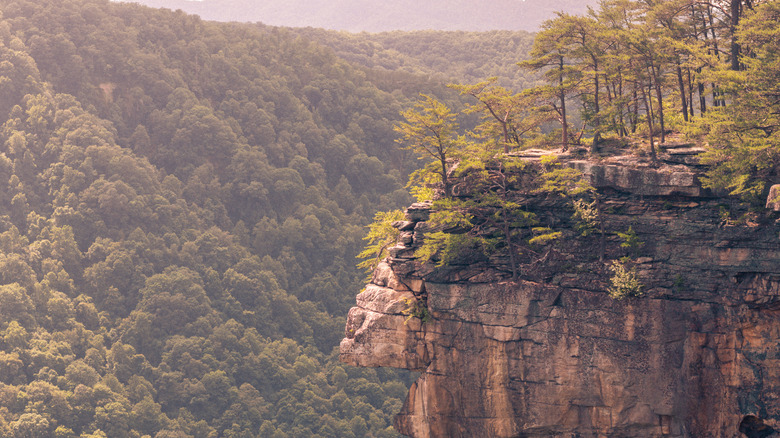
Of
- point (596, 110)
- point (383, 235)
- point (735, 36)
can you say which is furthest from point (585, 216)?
point (383, 235)

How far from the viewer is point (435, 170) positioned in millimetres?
38750

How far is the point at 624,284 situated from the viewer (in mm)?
34375

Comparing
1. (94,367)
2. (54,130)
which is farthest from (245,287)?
(54,130)

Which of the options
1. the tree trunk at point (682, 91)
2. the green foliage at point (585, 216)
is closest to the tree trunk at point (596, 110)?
the green foliage at point (585, 216)

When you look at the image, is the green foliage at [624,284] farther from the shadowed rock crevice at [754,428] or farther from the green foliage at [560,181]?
the shadowed rock crevice at [754,428]

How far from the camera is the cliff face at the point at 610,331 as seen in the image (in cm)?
3309

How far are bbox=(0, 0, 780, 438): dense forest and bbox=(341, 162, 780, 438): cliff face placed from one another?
6.50ft

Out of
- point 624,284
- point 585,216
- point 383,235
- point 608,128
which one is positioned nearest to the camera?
point 624,284

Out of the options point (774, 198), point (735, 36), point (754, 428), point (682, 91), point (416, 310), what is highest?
point (735, 36)

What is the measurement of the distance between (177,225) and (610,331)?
80.7 metres

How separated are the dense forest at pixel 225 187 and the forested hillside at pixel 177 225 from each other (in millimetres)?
271

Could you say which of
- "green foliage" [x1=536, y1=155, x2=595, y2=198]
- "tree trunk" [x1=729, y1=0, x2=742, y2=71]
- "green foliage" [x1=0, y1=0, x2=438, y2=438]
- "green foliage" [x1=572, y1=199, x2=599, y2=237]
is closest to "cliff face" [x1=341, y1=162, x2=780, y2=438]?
"green foliage" [x1=572, y1=199, x2=599, y2=237]

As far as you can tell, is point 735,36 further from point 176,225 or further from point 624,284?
point 176,225

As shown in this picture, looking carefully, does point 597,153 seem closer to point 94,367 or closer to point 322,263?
point 94,367
